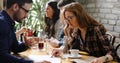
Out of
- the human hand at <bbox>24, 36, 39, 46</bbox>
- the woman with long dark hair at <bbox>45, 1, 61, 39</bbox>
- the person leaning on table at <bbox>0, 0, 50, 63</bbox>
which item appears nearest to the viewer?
the person leaning on table at <bbox>0, 0, 50, 63</bbox>

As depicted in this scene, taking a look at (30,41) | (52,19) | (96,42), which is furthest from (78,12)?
(52,19)

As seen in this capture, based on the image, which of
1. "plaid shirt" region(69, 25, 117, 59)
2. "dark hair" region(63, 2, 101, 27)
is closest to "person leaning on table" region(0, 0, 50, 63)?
"dark hair" region(63, 2, 101, 27)

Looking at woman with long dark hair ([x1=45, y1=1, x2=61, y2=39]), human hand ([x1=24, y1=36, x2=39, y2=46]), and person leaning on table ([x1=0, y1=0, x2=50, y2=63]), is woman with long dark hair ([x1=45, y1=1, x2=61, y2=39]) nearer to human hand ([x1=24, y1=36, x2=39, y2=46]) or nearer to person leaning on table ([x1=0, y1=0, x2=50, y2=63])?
human hand ([x1=24, y1=36, x2=39, y2=46])

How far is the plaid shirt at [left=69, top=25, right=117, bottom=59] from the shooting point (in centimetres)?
205

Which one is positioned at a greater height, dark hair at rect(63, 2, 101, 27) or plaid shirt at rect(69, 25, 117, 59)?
dark hair at rect(63, 2, 101, 27)

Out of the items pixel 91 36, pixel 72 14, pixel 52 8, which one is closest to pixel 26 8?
pixel 72 14

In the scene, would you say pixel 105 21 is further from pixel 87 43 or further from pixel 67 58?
pixel 67 58

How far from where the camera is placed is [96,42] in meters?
2.14

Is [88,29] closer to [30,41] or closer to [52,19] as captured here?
[30,41]

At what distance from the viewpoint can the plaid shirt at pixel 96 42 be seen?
205 centimetres

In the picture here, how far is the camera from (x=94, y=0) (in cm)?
444

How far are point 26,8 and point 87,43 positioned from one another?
2.32 feet

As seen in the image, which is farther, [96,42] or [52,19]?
[52,19]

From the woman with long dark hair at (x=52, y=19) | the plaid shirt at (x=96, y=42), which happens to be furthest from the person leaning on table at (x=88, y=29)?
the woman with long dark hair at (x=52, y=19)
